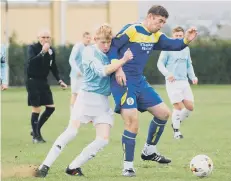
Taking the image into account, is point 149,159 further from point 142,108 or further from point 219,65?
point 219,65

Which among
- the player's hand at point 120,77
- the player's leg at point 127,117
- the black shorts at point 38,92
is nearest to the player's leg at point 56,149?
the player's leg at point 127,117

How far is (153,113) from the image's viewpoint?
34.9ft

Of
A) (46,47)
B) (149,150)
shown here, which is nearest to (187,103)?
(46,47)

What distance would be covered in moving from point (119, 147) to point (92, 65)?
4074 millimetres

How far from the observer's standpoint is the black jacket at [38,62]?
46.6 ft

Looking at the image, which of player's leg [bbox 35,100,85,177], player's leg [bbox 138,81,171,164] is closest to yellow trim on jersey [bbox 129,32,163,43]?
player's leg [bbox 138,81,171,164]

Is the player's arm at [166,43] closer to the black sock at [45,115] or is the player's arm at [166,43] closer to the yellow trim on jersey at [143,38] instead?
the yellow trim on jersey at [143,38]

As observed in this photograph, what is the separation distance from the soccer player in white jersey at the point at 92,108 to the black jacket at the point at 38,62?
422 centimetres

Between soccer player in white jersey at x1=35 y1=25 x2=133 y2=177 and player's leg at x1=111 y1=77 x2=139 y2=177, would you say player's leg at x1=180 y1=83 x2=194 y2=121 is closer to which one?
player's leg at x1=111 y1=77 x2=139 y2=177

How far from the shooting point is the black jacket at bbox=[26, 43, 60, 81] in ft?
46.6

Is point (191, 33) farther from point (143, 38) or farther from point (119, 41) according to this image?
point (119, 41)

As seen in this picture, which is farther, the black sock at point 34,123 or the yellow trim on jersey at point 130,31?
the black sock at point 34,123

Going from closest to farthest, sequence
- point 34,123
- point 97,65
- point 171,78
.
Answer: point 97,65
point 171,78
point 34,123

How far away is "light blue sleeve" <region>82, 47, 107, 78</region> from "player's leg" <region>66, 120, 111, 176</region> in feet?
2.09
